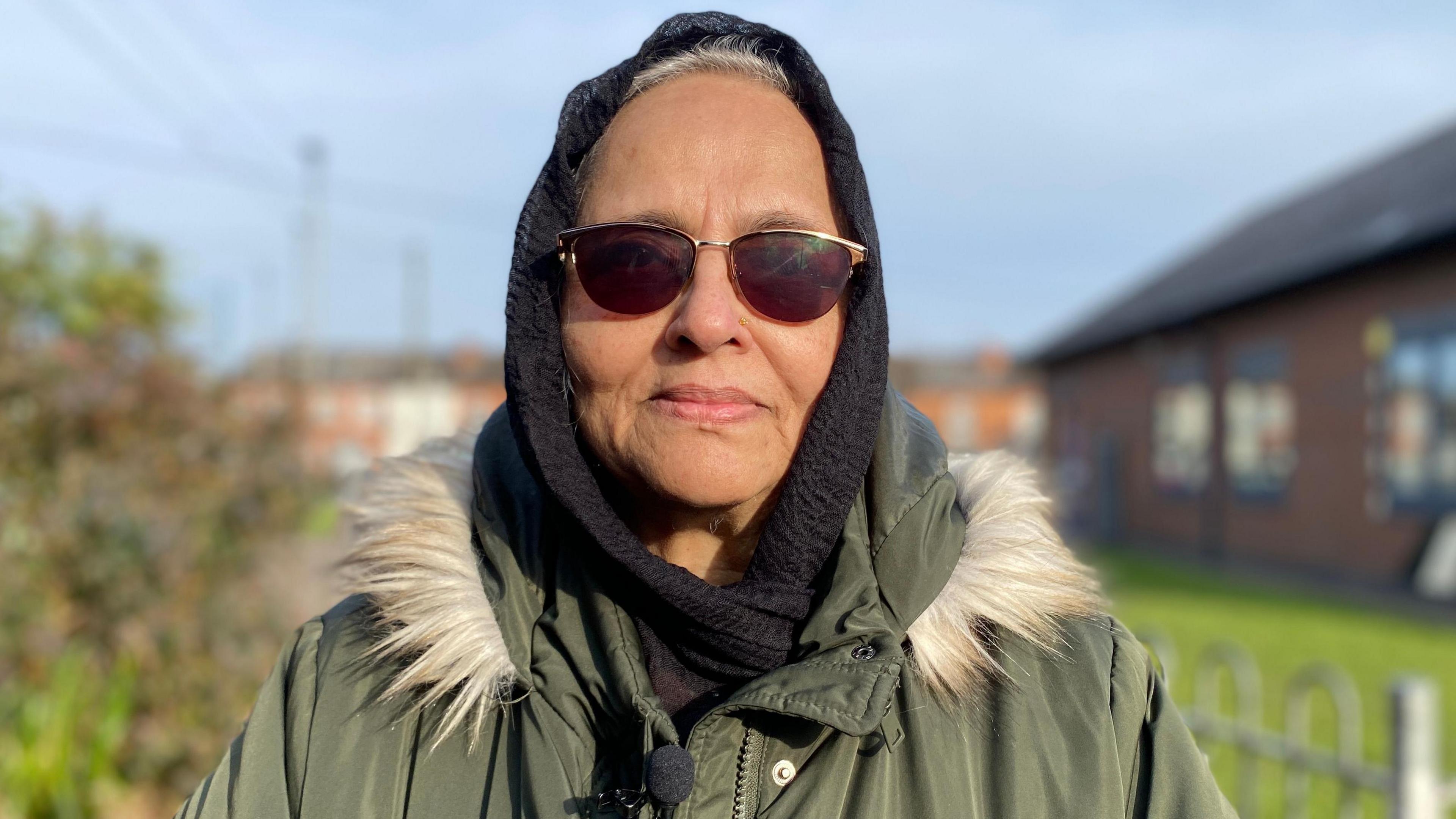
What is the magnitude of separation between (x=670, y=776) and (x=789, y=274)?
28.9 inches

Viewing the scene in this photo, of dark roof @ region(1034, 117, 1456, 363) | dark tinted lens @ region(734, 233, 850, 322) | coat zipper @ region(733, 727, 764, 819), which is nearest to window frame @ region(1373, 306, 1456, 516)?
dark roof @ region(1034, 117, 1456, 363)

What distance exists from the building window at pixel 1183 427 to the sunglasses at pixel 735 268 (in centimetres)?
1743

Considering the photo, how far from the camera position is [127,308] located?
43.7ft

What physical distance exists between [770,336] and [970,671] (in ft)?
1.88

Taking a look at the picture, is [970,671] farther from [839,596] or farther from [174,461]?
[174,461]

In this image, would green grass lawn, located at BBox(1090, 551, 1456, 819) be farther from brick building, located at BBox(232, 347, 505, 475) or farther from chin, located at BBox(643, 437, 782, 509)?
brick building, located at BBox(232, 347, 505, 475)

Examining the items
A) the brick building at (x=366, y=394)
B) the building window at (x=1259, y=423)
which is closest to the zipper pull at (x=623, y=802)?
the brick building at (x=366, y=394)

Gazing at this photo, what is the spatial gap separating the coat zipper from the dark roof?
12002 millimetres

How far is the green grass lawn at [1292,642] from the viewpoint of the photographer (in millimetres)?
5285

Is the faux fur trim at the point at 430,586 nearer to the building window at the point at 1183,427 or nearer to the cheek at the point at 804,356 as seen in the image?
the cheek at the point at 804,356

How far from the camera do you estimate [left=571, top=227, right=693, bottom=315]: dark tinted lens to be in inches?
65.4

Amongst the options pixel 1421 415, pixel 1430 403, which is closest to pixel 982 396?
pixel 1421 415

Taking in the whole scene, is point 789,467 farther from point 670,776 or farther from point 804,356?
point 670,776

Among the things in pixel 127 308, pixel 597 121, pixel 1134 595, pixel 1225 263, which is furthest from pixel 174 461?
pixel 1225 263
